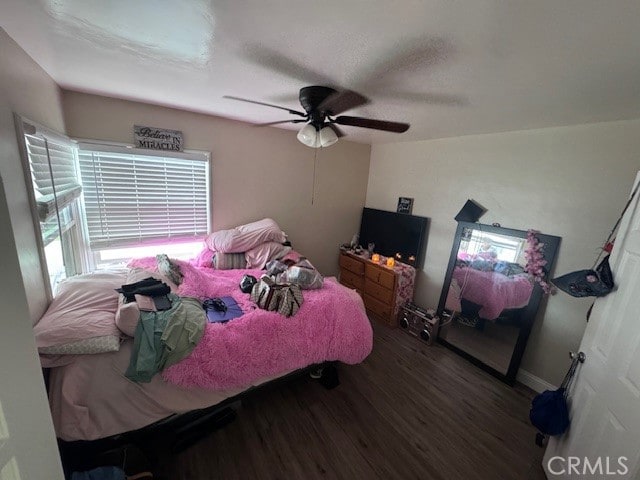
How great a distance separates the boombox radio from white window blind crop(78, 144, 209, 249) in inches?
104

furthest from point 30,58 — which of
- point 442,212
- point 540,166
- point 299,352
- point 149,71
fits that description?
point 540,166

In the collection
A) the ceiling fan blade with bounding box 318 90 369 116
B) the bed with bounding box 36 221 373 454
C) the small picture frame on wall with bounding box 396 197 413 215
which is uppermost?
the ceiling fan blade with bounding box 318 90 369 116

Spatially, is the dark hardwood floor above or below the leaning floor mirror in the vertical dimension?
below

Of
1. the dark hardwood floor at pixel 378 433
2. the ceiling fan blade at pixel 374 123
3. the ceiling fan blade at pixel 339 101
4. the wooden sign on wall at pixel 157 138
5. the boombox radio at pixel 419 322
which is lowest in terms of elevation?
the dark hardwood floor at pixel 378 433

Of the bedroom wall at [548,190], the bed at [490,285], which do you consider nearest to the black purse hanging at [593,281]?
the bedroom wall at [548,190]

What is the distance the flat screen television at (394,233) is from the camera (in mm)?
3180

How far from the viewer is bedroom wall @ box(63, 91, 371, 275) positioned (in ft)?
7.59

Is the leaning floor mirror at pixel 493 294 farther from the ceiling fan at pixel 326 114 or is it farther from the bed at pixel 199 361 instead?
the ceiling fan at pixel 326 114

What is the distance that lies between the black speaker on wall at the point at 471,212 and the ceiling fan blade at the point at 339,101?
5.41 feet

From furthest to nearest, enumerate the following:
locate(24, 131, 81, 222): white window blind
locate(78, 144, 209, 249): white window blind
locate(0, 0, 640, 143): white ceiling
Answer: locate(78, 144, 209, 249): white window blind
locate(24, 131, 81, 222): white window blind
locate(0, 0, 640, 143): white ceiling

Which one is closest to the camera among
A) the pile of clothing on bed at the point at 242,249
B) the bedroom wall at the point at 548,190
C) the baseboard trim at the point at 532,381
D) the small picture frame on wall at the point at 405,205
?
the bedroom wall at the point at 548,190

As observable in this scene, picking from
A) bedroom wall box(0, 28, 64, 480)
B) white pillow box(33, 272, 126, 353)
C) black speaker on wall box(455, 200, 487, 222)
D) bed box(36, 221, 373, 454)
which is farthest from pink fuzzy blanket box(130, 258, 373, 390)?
black speaker on wall box(455, 200, 487, 222)

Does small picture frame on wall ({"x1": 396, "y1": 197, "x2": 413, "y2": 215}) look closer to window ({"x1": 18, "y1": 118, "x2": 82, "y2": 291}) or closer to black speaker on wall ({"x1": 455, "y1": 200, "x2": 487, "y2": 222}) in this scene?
black speaker on wall ({"x1": 455, "y1": 200, "x2": 487, "y2": 222})

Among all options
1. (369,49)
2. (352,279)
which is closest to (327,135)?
(369,49)
